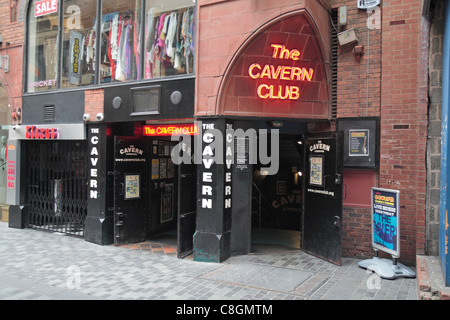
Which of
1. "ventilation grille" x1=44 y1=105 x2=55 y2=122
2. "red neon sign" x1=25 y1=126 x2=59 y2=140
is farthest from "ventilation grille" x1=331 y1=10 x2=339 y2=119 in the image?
"ventilation grille" x1=44 y1=105 x2=55 y2=122

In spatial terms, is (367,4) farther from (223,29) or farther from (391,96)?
(223,29)

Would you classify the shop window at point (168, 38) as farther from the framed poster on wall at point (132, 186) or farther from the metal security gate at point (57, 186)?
the metal security gate at point (57, 186)

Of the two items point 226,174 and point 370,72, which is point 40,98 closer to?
point 226,174

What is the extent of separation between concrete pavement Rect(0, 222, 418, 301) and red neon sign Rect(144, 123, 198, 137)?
9.10 feet

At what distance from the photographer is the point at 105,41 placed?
30.3ft

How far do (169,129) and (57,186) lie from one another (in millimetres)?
4288

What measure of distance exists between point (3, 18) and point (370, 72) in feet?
36.2

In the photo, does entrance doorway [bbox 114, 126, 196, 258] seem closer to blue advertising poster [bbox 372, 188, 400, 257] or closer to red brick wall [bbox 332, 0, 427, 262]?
red brick wall [bbox 332, 0, 427, 262]

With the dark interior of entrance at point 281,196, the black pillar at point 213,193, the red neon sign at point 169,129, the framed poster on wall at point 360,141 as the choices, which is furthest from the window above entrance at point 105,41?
the dark interior of entrance at point 281,196

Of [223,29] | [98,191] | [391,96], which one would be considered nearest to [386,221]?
[391,96]

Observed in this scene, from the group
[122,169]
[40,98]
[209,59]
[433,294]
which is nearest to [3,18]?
[40,98]

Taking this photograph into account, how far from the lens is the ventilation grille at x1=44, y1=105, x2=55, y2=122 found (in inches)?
396

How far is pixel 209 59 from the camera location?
7.49m

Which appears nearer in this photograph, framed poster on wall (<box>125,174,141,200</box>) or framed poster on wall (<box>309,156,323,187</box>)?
framed poster on wall (<box>309,156,323,187</box>)
